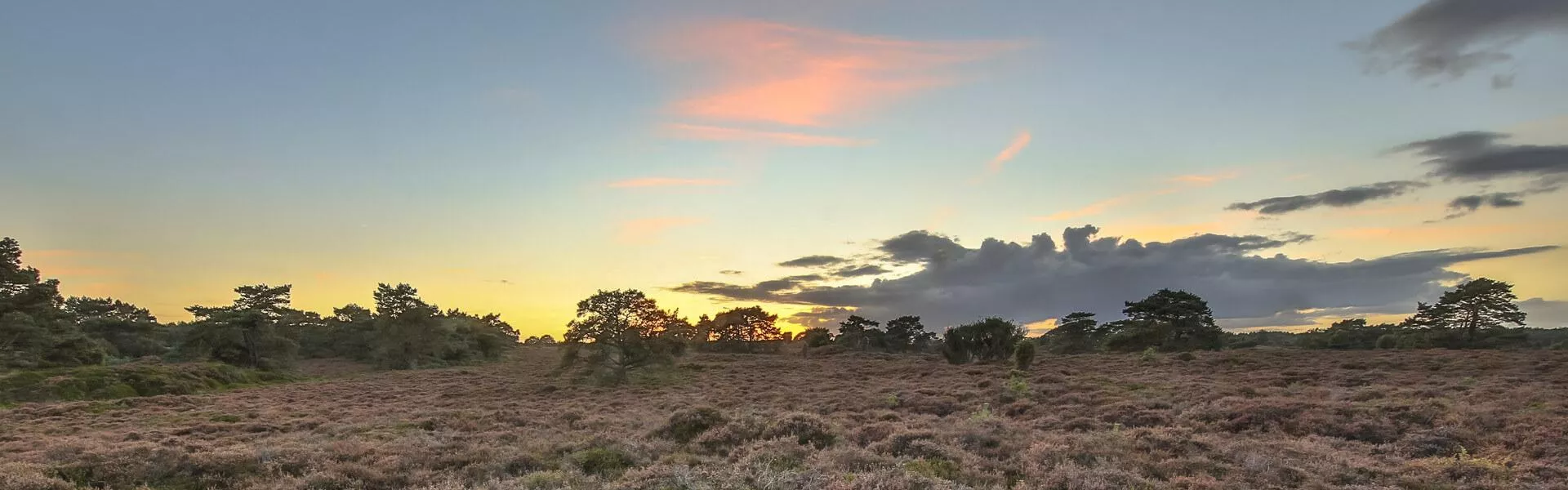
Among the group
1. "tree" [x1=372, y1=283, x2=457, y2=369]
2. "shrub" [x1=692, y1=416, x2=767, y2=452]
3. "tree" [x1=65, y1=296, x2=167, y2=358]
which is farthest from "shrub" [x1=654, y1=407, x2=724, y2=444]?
"tree" [x1=65, y1=296, x2=167, y2=358]

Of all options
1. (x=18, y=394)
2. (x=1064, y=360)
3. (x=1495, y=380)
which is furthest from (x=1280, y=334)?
(x=18, y=394)

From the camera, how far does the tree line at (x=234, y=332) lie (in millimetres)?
43688

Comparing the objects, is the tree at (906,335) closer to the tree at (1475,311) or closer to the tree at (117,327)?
the tree at (1475,311)

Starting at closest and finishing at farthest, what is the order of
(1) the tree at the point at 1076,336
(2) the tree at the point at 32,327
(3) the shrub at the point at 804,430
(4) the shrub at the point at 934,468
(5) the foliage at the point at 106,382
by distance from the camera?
(4) the shrub at the point at 934,468
(3) the shrub at the point at 804,430
(5) the foliage at the point at 106,382
(2) the tree at the point at 32,327
(1) the tree at the point at 1076,336

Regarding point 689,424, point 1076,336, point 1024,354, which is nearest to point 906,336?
point 1076,336

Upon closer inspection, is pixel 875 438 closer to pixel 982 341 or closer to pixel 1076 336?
A: pixel 982 341

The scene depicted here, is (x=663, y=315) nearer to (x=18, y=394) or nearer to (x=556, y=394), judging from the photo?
(x=556, y=394)

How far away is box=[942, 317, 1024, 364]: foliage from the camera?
163ft

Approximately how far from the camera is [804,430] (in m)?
15.1

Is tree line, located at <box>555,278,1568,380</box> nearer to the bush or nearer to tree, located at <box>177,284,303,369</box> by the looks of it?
the bush

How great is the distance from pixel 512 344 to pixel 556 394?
78600mm

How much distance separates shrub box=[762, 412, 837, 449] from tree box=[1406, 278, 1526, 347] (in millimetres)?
67912

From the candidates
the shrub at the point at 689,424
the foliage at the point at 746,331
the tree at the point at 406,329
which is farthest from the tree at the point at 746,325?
the shrub at the point at 689,424

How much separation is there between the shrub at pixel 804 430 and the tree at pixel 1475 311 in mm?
67912
